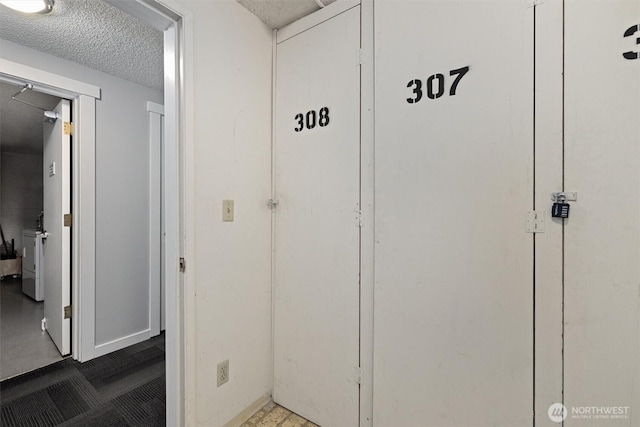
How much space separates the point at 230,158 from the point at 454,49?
47.7 inches

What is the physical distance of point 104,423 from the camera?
64.0 inches

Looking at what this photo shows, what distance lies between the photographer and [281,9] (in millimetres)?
1613

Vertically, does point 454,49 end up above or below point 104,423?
above

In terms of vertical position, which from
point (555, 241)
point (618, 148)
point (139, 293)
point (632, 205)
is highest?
point (618, 148)

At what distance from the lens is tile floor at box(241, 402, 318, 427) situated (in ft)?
5.20

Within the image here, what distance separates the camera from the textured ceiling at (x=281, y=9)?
5.10 ft

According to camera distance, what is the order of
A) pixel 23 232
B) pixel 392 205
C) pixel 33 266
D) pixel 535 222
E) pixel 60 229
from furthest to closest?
pixel 23 232 < pixel 33 266 < pixel 60 229 < pixel 392 205 < pixel 535 222

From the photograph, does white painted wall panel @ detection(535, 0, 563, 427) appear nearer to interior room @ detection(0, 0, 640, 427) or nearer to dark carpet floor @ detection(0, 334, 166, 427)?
interior room @ detection(0, 0, 640, 427)

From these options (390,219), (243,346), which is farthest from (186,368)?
(390,219)

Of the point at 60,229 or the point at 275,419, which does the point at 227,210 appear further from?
the point at 60,229

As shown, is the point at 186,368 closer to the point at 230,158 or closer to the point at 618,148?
the point at 230,158

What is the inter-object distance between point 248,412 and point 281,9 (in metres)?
2.40

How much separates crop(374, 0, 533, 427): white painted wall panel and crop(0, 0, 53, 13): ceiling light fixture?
1862 mm

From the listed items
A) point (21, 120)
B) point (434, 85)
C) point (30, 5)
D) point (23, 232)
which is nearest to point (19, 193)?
point (23, 232)
